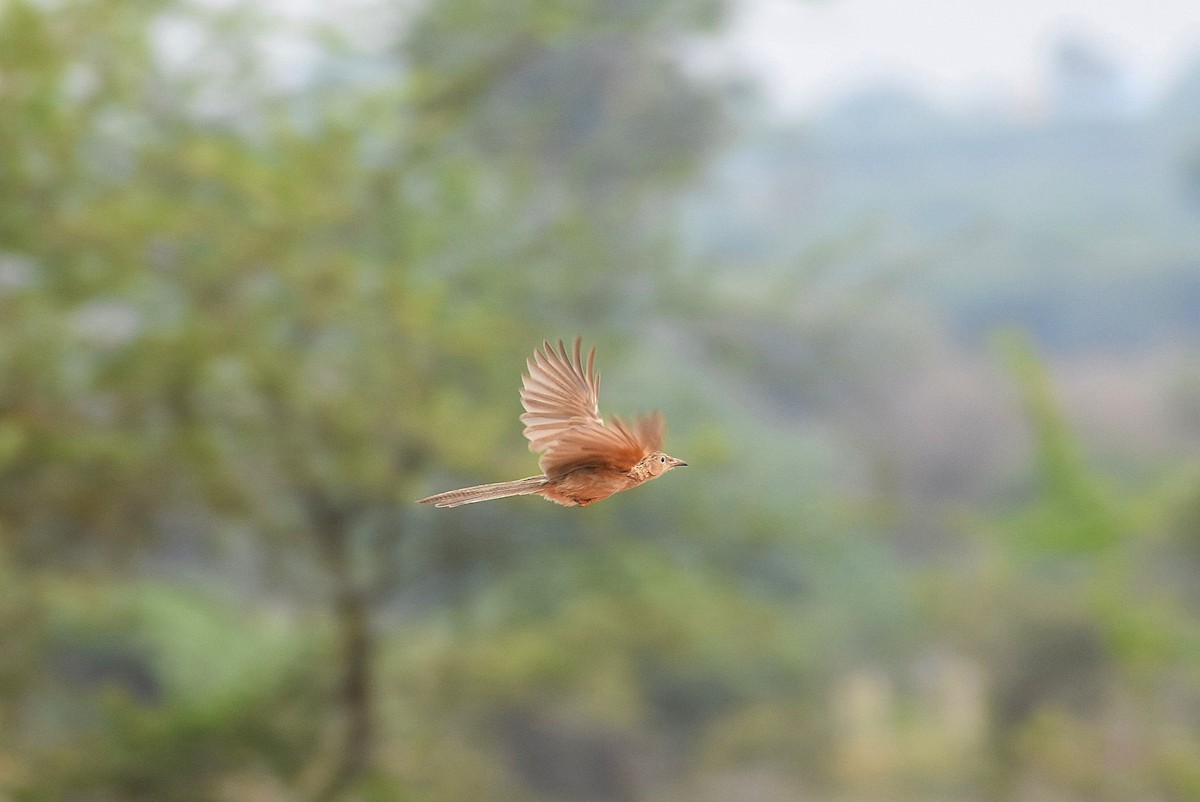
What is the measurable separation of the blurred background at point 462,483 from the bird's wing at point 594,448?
293 cm

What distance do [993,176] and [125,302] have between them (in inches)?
771

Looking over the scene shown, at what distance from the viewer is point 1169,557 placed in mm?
9664

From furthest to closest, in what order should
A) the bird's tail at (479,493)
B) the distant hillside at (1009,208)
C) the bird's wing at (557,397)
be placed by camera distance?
1. the distant hillside at (1009,208)
2. the bird's wing at (557,397)
3. the bird's tail at (479,493)

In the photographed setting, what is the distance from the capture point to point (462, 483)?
594cm

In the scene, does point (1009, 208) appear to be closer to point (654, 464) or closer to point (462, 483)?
point (462, 483)

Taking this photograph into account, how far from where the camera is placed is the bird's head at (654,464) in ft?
4.40

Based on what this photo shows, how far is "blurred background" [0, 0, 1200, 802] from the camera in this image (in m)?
4.88

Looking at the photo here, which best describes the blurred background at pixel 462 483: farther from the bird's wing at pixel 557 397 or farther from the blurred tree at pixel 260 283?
the bird's wing at pixel 557 397

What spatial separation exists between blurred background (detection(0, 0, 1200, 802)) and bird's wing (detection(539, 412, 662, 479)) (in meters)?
2.93

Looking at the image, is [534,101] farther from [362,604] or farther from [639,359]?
[362,604]

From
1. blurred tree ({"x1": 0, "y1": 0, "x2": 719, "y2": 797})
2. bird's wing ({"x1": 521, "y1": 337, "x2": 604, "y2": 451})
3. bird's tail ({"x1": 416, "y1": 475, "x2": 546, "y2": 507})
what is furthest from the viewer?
blurred tree ({"x1": 0, "y1": 0, "x2": 719, "y2": 797})

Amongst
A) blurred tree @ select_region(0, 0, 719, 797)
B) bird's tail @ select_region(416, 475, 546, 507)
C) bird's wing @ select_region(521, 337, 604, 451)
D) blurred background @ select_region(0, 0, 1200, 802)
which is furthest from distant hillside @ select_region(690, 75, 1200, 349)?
bird's tail @ select_region(416, 475, 546, 507)

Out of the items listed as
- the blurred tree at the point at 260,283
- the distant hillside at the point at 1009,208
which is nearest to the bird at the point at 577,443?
the blurred tree at the point at 260,283

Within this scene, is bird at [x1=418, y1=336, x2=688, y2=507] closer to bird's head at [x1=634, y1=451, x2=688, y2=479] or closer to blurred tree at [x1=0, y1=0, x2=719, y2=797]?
bird's head at [x1=634, y1=451, x2=688, y2=479]
